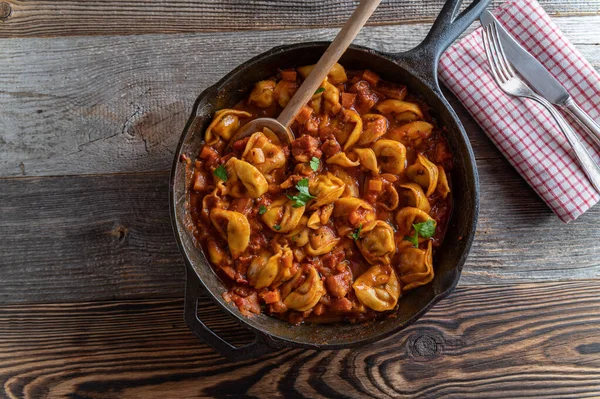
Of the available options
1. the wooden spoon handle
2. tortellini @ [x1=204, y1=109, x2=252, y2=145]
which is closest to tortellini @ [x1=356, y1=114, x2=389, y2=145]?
the wooden spoon handle

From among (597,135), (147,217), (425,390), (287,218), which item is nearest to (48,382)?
(147,217)

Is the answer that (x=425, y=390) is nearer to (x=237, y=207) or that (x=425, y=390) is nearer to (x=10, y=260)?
(x=237, y=207)

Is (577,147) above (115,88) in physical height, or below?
above

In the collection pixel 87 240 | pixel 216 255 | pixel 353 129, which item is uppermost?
pixel 353 129

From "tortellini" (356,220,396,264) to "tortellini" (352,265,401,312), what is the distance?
9 cm

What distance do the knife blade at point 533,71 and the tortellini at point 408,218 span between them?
113 cm

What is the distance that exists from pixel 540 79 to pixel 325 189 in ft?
5.11

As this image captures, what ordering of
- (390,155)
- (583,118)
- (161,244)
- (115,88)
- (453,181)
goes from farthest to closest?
(115,88) → (161,244) → (583,118) → (453,181) → (390,155)

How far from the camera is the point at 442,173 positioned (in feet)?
10.4

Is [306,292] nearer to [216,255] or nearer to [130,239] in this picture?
[216,255]

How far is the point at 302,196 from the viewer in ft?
9.97

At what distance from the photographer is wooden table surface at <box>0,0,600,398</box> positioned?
344 centimetres

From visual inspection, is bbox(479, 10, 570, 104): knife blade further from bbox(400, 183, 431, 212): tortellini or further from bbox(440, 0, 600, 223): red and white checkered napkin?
bbox(400, 183, 431, 212): tortellini

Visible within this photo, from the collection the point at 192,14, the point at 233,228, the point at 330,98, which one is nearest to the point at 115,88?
the point at 192,14
